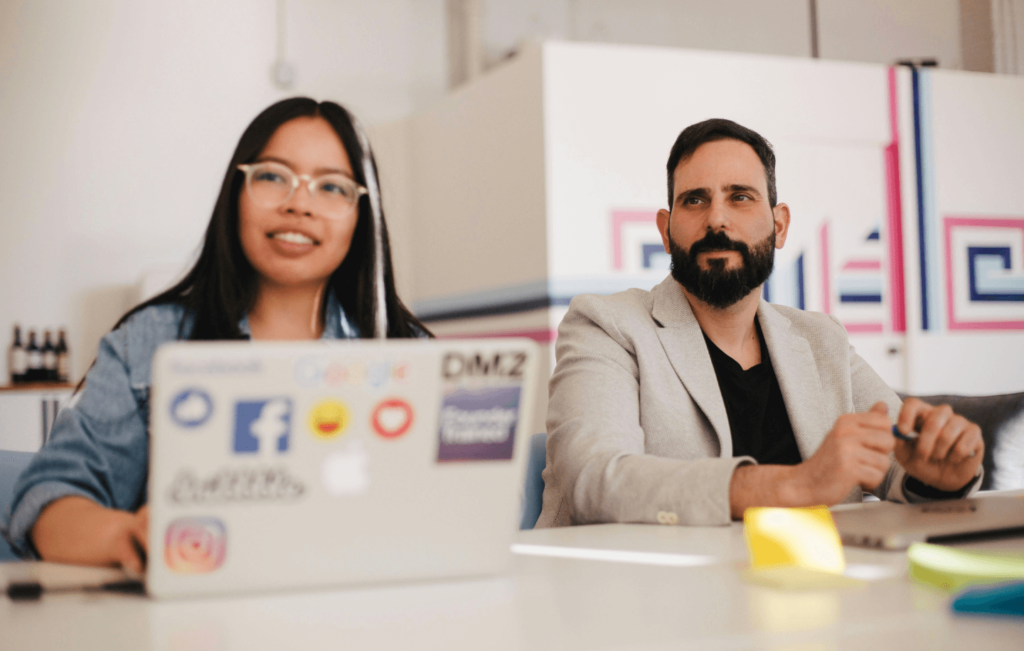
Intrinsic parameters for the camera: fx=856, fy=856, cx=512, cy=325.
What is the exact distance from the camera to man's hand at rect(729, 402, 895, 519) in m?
1.12

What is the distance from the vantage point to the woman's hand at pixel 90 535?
787 mm

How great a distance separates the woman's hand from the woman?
0.23 ft

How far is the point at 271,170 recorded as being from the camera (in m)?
1.27

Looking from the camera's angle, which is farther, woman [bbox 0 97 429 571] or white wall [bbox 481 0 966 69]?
white wall [bbox 481 0 966 69]

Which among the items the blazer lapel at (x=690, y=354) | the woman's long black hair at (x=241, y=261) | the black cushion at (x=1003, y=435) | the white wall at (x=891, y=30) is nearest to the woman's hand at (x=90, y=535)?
the woman's long black hair at (x=241, y=261)

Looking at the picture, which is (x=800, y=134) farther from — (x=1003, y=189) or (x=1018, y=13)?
(x=1018, y=13)

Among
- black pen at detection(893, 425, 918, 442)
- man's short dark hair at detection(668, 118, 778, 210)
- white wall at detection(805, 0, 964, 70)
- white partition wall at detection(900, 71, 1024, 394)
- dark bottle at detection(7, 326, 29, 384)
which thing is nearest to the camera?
→ black pen at detection(893, 425, 918, 442)

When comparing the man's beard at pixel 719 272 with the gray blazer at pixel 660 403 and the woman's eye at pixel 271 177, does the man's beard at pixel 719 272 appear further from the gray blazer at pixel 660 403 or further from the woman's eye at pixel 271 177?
the woman's eye at pixel 271 177

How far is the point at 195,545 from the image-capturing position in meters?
0.67

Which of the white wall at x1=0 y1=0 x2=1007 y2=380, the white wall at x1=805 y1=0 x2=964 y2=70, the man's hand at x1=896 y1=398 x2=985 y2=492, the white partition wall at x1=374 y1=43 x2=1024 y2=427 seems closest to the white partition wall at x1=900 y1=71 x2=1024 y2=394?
the white partition wall at x1=374 y1=43 x2=1024 y2=427

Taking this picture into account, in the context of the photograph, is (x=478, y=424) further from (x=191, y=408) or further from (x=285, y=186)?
(x=285, y=186)

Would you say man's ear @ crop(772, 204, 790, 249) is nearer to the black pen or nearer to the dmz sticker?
the black pen

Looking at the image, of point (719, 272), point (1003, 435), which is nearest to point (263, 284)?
point (719, 272)

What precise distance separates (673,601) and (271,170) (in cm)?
88
